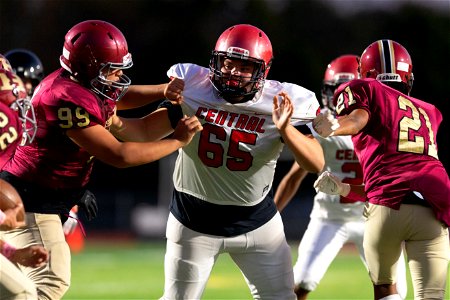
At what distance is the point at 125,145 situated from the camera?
4.41 metres

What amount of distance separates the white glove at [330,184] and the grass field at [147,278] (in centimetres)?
352

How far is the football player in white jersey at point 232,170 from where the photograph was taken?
4688 mm

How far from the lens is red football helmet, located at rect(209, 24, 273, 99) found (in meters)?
4.66

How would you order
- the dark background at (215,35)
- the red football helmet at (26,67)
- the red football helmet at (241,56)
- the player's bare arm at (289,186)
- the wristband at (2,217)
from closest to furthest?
1. the wristband at (2,217)
2. the red football helmet at (241,56)
3. the player's bare arm at (289,186)
4. the red football helmet at (26,67)
5. the dark background at (215,35)

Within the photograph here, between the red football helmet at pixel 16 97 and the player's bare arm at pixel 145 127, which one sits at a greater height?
the red football helmet at pixel 16 97

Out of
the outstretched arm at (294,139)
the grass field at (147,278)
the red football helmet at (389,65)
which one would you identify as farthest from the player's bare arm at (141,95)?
the grass field at (147,278)

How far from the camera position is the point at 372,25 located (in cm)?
2458

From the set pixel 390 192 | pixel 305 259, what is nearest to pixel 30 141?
pixel 390 192

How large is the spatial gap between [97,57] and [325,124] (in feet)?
3.92

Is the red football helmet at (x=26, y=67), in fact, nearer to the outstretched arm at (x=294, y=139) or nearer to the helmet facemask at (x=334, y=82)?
the helmet facemask at (x=334, y=82)

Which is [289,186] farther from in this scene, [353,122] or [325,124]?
[325,124]

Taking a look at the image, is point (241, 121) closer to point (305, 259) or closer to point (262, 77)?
point (262, 77)

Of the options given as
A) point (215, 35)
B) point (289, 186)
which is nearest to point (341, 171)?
point (289, 186)

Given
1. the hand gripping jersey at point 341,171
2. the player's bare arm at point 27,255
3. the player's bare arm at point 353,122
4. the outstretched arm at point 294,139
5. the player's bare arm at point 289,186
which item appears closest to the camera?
the player's bare arm at point 27,255
